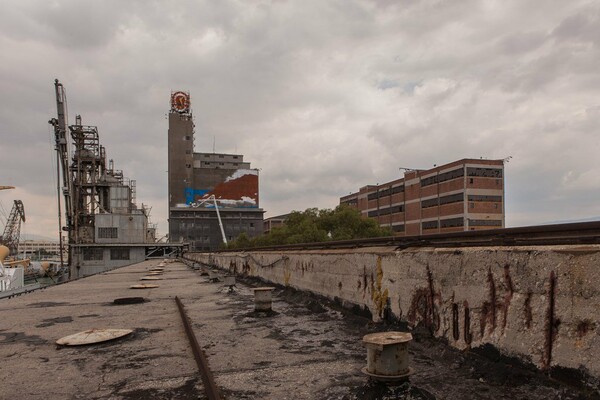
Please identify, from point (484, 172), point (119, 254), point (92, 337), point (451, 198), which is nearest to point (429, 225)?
point (451, 198)

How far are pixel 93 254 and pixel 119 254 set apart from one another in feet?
14.5

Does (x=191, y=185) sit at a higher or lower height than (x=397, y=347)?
higher

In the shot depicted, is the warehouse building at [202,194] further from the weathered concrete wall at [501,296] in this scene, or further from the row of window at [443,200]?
the weathered concrete wall at [501,296]

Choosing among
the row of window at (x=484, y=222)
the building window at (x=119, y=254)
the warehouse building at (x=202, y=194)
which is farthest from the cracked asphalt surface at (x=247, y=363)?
the warehouse building at (x=202, y=194)

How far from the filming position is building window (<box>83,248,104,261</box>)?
3110 inches

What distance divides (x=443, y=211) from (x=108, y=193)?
6164cm

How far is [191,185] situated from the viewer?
128 m

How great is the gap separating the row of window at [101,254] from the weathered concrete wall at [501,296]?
8086 centimetres

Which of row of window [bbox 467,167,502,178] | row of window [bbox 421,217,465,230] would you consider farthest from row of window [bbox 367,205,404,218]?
row of window [bbox 467,167,502,178]

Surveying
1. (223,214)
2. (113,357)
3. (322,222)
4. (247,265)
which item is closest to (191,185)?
(223,214)

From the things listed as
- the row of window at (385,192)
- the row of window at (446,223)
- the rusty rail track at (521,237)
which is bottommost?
the row of window at (446,223)

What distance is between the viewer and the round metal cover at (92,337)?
5.91 m

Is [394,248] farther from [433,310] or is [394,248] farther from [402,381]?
[402,381]

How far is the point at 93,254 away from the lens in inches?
3135
